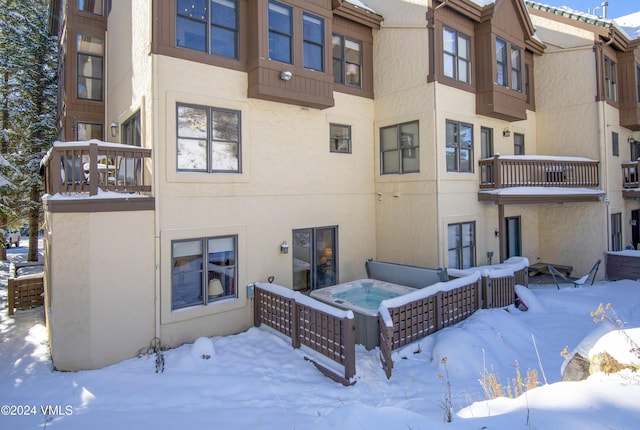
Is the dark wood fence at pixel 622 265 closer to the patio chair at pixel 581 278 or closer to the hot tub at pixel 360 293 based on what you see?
the patio chair at pixel 581 278

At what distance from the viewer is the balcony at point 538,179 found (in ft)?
39.3

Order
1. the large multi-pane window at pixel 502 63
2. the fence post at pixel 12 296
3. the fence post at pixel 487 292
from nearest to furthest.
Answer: the fence post at pixel 487 292
the fence post at pixel 12 296
the large multi-pane window at pixel 502 63

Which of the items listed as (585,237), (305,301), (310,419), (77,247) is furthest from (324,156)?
(585,237)

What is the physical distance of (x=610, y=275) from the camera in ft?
45.2

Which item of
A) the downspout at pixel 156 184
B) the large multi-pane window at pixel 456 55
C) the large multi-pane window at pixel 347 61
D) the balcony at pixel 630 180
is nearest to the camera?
the downspout at pixel 156 184

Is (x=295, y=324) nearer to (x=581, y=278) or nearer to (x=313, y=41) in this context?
(x=313, y=41)

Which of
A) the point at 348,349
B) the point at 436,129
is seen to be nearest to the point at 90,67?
the point at 436,129

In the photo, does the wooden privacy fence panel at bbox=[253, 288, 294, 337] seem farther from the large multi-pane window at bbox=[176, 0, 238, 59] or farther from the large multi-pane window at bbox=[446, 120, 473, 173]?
the large multi-pane window at bbox=[446, 120, 473, 173]

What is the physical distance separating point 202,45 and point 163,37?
906 mm

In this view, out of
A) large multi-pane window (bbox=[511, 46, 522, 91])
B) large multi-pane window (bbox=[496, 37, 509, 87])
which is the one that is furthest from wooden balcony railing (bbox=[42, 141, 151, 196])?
large multi-pane window (bbox=[511, 46, 522, 91])

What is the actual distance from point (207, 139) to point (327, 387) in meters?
6.10

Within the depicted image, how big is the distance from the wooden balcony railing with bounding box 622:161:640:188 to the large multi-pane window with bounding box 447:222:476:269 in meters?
8.74

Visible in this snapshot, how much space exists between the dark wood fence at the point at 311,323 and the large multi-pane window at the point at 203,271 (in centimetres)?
84

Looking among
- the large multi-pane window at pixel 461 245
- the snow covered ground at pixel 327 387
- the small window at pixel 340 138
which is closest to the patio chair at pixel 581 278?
the large multi-pane window at pixel 461 245
